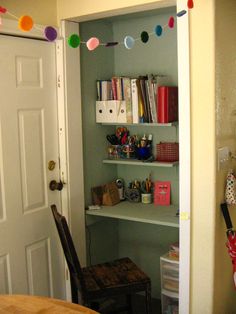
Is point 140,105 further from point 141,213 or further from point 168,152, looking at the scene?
point 141,213

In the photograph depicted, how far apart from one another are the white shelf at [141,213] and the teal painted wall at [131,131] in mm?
169

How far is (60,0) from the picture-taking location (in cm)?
259

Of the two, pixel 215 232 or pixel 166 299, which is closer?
pixel 215 232

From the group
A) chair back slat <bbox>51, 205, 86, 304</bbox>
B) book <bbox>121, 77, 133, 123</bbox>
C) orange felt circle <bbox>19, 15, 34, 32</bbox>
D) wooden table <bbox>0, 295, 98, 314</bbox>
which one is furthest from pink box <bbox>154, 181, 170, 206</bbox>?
orange felt circle <bbox>19, 15, 34, 32</bbox>

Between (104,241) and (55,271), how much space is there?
0.61m

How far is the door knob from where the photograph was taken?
8.72 feet

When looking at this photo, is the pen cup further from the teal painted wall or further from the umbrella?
the umbrella

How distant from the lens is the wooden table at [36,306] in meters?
1.56

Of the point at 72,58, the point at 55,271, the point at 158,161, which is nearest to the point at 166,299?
the point at 55,271

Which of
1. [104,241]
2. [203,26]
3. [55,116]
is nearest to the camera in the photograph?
[203,26]

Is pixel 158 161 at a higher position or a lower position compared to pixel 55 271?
higher

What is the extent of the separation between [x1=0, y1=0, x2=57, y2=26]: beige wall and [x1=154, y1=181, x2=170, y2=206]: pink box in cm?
142

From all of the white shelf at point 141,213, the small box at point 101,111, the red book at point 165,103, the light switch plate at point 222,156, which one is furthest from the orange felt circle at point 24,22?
the white shelf at point 141,213

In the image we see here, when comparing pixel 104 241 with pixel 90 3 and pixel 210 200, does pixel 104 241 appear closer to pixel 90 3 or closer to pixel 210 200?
Result: pixel 210 200
